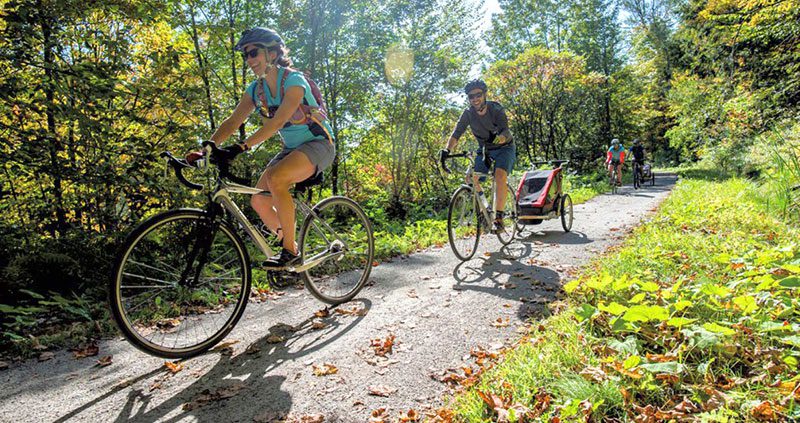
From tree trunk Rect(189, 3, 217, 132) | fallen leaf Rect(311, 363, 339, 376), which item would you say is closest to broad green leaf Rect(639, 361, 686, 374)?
fallen leaf Rect(311, 363, 339, 376)

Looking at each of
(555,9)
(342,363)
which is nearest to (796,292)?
(342,363)

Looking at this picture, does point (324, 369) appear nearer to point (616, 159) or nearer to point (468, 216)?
point (468, 216)

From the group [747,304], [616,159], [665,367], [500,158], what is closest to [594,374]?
[665,367]

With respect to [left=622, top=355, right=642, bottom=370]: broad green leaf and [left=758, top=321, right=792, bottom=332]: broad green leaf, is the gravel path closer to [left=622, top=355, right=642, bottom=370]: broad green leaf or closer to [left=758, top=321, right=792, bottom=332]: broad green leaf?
[left=622, top=355, right=642, bottom=370]: broad green leaf

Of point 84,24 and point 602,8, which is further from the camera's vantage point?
point 602,8

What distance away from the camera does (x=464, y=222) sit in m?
5.44

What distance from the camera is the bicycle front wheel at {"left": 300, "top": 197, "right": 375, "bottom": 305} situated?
3.69m

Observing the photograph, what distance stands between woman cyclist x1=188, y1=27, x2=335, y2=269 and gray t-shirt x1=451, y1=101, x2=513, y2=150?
2718 millimetres

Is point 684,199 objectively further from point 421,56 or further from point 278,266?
point 278,266

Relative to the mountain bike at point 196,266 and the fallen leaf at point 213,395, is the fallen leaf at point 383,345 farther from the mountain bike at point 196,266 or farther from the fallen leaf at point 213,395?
the mountain bike at point 196,266

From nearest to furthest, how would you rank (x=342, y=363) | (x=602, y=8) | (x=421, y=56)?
(x=342, y=363) < (x=421, y=56) < (x=602, y=8)

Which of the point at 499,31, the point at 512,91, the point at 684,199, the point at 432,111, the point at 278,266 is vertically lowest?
the point at 684,199

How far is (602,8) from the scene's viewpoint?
28859mm

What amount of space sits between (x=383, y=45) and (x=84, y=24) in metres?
7.54
